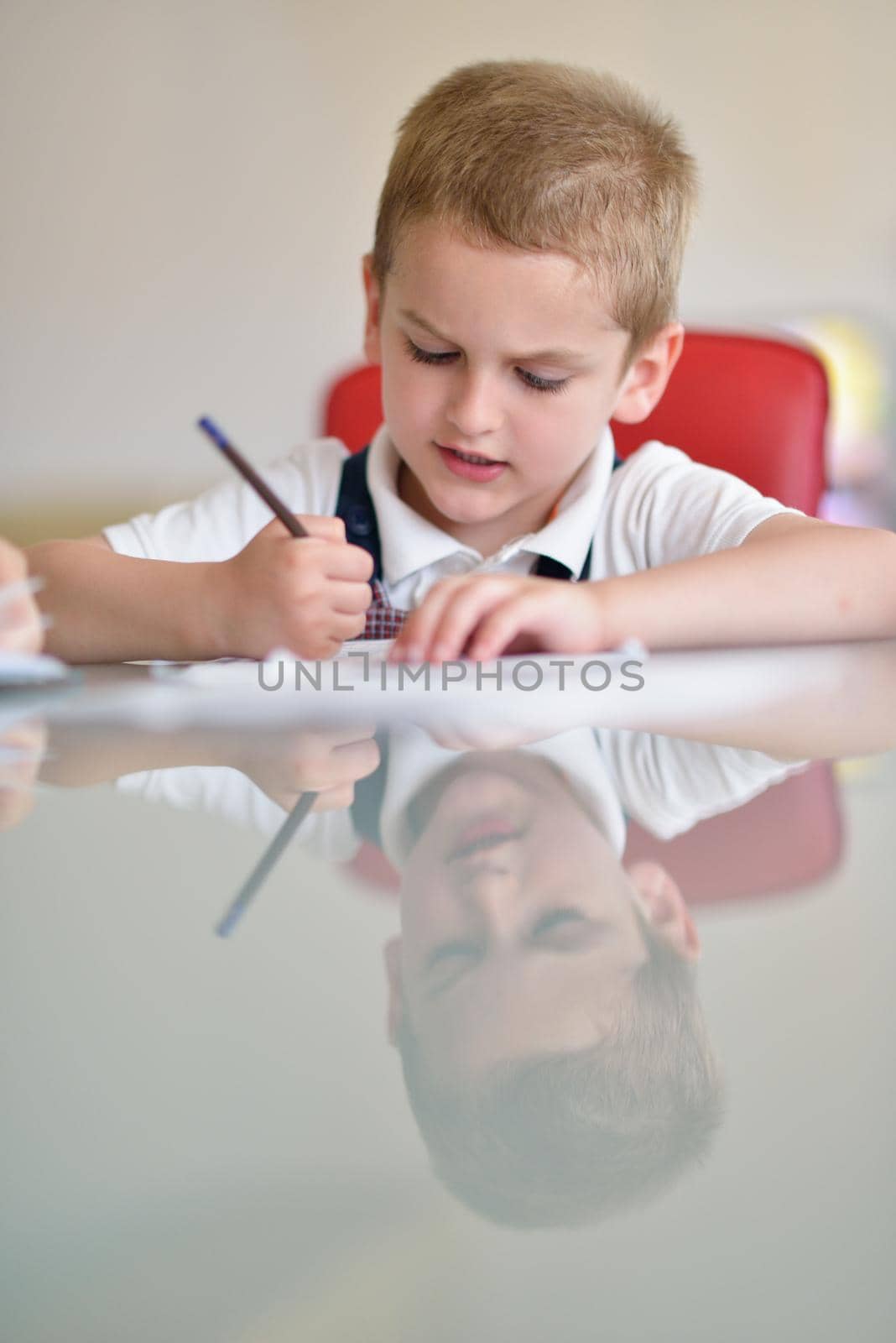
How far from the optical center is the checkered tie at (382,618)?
3.69 feet

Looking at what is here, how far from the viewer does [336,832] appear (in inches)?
8.9

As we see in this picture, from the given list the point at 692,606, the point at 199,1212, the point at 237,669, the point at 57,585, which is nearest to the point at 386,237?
the point at 57,585

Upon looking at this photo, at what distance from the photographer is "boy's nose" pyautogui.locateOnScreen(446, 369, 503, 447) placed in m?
0.97

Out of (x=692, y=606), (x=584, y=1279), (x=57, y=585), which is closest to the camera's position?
(x=584, y=1279)

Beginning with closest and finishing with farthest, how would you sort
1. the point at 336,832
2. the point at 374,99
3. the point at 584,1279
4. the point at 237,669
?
1. the point at 584,1279
2. the point at 336,832
3. the point at 237,669
4. the point at 374,99

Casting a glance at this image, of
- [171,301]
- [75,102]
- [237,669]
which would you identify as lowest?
[171,301]

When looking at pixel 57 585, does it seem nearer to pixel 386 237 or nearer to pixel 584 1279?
pixel 386 237

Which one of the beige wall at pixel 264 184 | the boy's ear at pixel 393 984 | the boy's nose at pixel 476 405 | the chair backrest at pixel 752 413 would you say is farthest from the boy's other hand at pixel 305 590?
the beige wall at pixel 264 184

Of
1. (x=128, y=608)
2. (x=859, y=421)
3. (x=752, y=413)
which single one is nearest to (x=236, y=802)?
(x=128, y=608)

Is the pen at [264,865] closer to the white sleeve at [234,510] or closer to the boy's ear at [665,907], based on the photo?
the boy's ear at [665,907]

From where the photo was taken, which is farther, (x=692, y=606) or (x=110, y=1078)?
(x=692, y=606)

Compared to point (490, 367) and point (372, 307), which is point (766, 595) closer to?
point (490, 367)

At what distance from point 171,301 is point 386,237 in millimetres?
2706

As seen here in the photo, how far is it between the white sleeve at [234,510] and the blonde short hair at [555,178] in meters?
0.22
